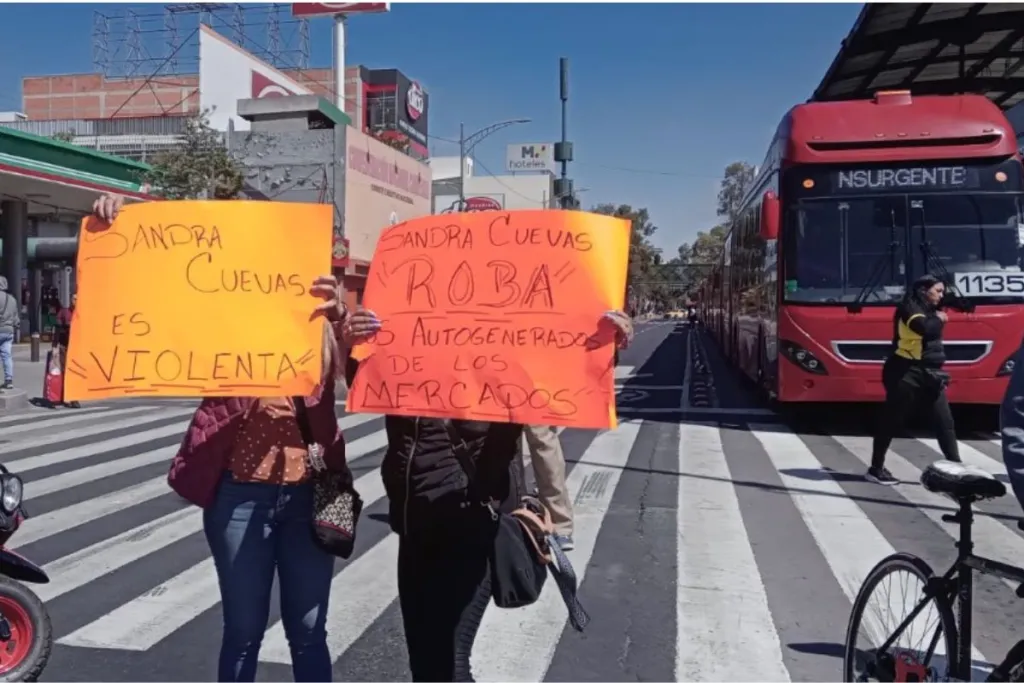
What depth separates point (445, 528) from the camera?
2.97 meters

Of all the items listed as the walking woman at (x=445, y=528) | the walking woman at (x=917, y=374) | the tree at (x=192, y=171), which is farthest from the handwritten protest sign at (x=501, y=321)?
the tree at (x=192, y=171)

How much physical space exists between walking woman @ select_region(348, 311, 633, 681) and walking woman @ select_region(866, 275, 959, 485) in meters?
6.22

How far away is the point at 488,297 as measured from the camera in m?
3.09

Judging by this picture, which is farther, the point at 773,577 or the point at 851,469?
the point at 851,469

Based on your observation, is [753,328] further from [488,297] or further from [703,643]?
[488,297]

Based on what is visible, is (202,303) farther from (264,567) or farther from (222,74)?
(222,74)

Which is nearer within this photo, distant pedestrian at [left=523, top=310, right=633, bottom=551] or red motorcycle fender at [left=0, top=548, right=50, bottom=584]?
red motorcycle fender at [left=0, top=548, right=50, bottom=584]

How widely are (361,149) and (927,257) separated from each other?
30.8 metres

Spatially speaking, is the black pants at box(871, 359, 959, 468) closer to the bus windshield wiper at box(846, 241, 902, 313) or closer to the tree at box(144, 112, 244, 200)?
the bus windshield wiper at box(846, 241, 902, 313)

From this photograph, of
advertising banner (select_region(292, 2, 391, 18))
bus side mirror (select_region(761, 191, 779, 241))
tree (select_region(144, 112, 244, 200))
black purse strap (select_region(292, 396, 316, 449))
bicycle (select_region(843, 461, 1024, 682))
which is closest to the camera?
bicycle (select_region(843, 461, 1024, 682))

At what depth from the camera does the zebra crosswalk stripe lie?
4.41m

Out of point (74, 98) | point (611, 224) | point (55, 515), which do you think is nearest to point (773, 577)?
point (611, 224)

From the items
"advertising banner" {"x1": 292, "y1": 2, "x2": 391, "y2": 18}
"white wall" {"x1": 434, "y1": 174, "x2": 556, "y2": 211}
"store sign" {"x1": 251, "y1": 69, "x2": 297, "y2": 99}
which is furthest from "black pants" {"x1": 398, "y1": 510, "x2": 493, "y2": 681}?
"white wall" {"x1": 434, "y1": 174, "x2": 556, "y2": 211}

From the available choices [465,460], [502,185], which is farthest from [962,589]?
[502,185]
